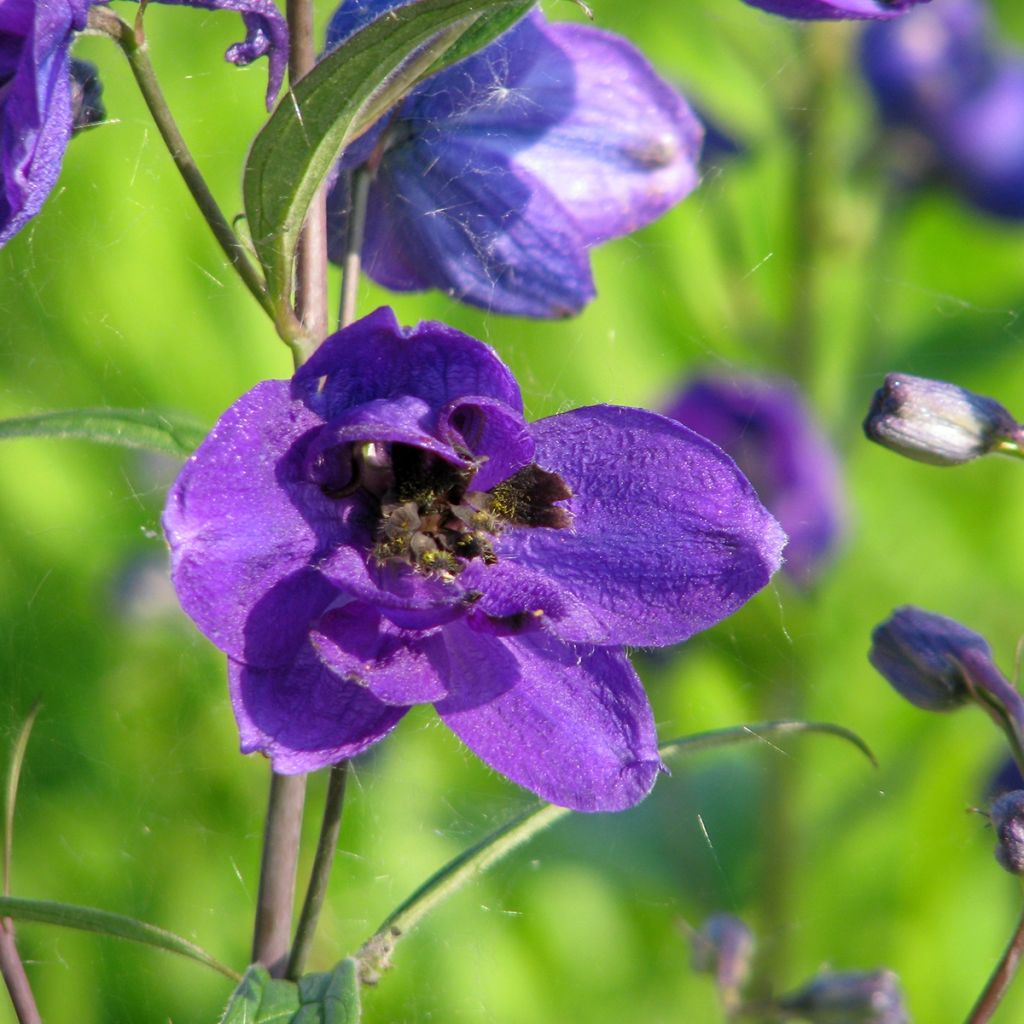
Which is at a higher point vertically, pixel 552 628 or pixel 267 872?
pixel 552 628

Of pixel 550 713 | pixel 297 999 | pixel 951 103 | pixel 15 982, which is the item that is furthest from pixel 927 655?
pixel 951 103

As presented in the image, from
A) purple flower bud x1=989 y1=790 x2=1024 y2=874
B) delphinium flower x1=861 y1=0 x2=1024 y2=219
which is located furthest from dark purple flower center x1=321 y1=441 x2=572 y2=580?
delphinium flower x1=861 y1=0 x2=1024 y2=219

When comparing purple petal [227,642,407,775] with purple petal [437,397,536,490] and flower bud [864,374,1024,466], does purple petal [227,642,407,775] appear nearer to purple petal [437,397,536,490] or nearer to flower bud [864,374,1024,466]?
purple petal [437,397,536,490]

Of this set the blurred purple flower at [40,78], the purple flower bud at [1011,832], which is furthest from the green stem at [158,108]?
the purple flower bud at [1011,832]

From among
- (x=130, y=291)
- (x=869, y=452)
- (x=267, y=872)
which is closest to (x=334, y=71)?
(x=267, y=872)

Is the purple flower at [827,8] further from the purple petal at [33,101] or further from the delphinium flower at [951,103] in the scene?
the delphinium flower at [951,103]

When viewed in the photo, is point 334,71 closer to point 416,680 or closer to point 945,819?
point 416,680
